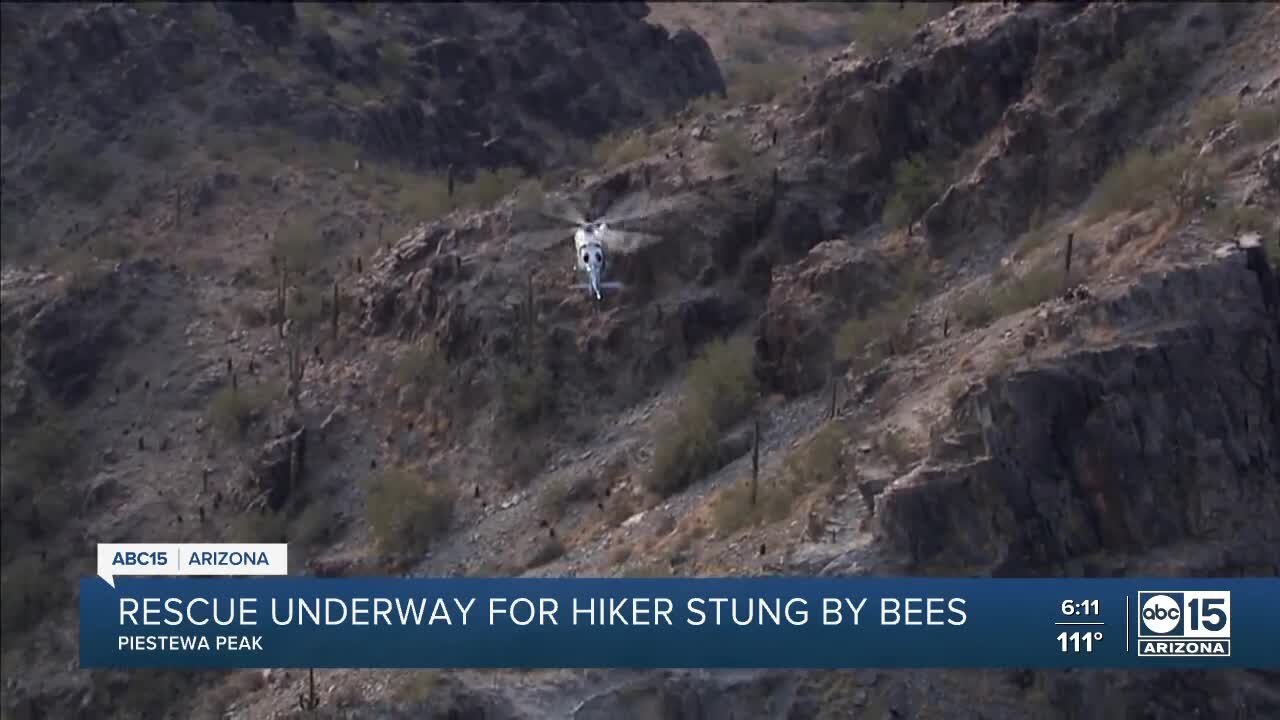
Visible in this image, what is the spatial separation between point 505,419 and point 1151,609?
68.3 feet

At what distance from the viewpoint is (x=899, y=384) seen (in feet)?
152

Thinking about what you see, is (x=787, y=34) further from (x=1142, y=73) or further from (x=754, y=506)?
(x=754, y=506)

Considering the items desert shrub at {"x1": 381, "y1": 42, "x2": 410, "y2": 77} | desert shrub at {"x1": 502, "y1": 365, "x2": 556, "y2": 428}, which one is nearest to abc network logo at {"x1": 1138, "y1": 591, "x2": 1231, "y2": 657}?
desert shrub at {"x1": 502, "y1": 365, "x2": 556, "y2": 428}

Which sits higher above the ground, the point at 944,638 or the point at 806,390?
the point at 806,390

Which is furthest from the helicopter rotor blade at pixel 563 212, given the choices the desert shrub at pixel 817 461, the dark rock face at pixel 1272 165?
the dark rock face at pixel 1272 165

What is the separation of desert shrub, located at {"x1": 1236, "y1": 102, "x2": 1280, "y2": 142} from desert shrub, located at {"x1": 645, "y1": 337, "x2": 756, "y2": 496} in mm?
12393

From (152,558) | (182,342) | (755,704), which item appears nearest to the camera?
(755,704)

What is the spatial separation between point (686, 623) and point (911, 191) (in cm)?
1923

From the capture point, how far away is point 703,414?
162 feet

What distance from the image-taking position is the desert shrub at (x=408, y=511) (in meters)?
49.7

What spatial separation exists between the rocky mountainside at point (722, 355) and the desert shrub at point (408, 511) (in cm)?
10

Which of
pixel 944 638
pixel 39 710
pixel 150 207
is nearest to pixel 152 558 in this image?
pixel 39 710

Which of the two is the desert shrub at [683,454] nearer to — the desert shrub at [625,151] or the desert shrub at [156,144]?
the desert shrub at [625,151]

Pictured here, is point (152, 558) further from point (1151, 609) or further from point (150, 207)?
point (150, 207)
